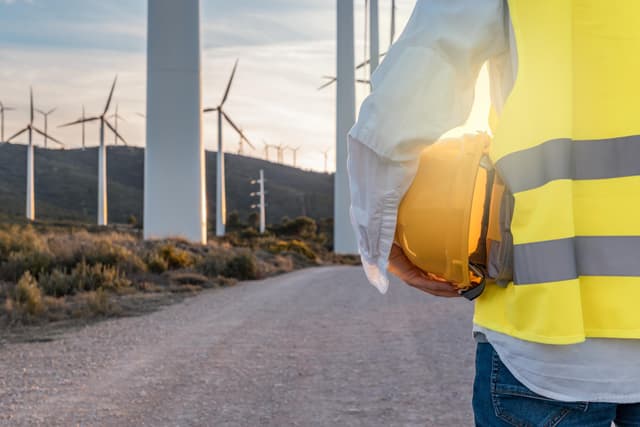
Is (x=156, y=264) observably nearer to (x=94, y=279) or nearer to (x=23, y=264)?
(x=23, y=264)

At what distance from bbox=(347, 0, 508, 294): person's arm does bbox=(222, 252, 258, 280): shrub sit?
17.7 m

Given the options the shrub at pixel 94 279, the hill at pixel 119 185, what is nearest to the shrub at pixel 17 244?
the shrub at pixel 94 279

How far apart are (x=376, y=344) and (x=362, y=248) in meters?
5.94

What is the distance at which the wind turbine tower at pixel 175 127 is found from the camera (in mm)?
27938

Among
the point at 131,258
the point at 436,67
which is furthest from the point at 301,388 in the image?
the point at 131,258

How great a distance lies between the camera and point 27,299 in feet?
35.5

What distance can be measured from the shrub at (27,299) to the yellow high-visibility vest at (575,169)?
970 centimetres

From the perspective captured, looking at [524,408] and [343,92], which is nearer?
[524,408]

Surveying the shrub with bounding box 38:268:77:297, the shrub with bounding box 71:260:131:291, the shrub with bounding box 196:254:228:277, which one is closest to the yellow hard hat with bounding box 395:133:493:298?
the shrub with bounding box 38:268:77:297

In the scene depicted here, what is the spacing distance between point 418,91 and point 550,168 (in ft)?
1.03

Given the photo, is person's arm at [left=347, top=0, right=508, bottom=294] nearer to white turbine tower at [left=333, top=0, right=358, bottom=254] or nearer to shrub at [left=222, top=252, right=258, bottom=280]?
shrub at [left=222, top=252, right=258, bottom=280]

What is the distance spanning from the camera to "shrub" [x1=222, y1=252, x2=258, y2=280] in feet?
64.1

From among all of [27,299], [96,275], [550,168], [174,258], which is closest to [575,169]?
[550,168]

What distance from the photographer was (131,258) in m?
17.4
